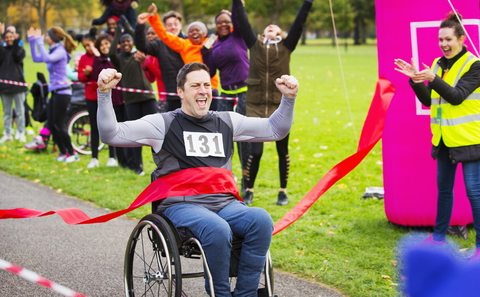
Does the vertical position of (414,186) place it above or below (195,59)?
below

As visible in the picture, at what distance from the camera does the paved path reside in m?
3.92

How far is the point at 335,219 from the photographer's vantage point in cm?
561

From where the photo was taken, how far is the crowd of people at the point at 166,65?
19.3ft

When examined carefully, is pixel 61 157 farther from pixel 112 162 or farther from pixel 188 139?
pixel 188 139

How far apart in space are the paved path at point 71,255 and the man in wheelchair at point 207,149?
2.94 feet

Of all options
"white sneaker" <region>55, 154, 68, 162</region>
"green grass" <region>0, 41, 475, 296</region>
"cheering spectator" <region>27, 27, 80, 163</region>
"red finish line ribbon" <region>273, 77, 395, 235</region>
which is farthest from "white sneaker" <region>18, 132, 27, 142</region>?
"red finish line ribbon" <region>273, 77, 395, 235</region>

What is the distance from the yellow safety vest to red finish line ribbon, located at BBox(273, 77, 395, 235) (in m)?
0.57

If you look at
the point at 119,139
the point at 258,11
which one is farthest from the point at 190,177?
the point at 258,11

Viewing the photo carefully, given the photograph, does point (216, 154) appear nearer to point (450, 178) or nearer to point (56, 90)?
point (450, 178)

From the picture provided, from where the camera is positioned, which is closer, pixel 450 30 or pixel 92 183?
pixel 450 30

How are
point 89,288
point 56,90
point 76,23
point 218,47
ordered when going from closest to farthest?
point 89,288 → point 218,47 → point 56,90 → point 76,23

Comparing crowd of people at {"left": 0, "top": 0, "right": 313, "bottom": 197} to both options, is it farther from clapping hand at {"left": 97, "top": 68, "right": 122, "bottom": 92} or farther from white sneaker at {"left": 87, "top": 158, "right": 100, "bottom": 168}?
clapping hand at {"left": 97, "top": 68, "right": 122, "bottom": 92}

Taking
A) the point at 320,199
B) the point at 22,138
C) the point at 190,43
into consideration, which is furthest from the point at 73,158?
the point at 320,199

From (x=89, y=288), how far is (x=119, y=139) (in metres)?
1.37
